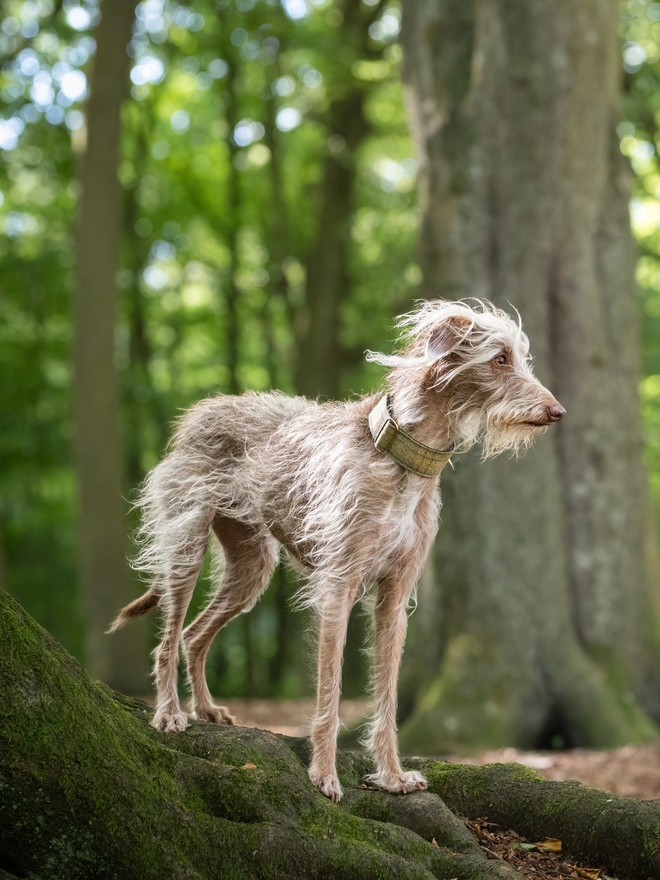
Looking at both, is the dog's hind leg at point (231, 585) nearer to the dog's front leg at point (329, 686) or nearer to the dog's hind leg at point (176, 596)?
the dog's hind leg at point (176, 596)

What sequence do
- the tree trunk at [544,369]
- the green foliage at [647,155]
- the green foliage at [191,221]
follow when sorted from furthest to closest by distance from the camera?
the green foliage at [191,221] → the green foliage at [647,155] → the tree trunk at [544,369]

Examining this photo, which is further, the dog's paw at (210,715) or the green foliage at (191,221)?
the green foliage at (191,221)

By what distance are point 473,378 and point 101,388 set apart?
9.66 m

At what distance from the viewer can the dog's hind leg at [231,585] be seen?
5.08 metres

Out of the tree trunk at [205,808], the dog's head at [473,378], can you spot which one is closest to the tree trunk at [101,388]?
the tree trunk at [205,808]

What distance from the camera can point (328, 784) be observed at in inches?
159

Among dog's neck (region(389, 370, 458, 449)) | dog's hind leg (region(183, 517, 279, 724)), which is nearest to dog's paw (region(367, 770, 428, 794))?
dog's hind leg (region(183, 517, 279, 724))

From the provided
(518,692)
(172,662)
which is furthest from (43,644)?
→ (518,692)

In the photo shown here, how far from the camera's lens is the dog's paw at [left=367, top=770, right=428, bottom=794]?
4281 millimetres

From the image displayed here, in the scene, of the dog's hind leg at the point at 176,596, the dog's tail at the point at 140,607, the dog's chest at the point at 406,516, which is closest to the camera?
the dog's chest at the point at 406,516

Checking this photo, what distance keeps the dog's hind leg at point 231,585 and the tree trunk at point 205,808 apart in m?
0.70

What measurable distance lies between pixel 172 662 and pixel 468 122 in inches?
269

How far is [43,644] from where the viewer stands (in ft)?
11.1

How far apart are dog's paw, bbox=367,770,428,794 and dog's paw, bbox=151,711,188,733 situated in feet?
3.15
